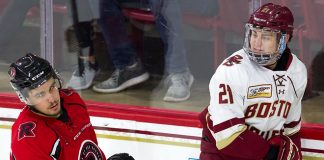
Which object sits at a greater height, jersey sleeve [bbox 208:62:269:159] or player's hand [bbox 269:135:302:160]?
jersey sleeve [bbox 208:62:269:159]

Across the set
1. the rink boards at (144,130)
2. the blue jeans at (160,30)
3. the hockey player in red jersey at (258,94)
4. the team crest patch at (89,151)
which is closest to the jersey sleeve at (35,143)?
the team crest patch at (89,151)

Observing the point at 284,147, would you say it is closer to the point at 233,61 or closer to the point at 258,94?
the point at 258,94

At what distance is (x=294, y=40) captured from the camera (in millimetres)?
3490

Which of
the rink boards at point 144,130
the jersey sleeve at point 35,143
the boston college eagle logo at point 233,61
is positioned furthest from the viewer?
the rink boards at point 144,130

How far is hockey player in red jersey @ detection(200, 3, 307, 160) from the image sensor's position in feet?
10.3

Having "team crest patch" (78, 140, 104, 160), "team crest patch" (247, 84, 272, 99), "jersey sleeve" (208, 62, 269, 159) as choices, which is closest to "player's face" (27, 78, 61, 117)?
"team crest patch" (78, 140, 104, 160)

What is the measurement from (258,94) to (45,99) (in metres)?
0.74

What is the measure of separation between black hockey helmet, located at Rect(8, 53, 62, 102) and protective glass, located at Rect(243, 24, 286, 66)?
0.71 m

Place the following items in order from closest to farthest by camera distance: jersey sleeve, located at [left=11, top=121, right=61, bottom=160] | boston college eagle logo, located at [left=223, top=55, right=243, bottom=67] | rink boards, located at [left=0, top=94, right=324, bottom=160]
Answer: jersey sleeve, located at [left=11, top=121, right=61, bottom=160] → boston college eagle logo, located at [left=223, top=55, right=243, bottom=67] → rink boards, located at [left=0, top=94, right=324, bottom=160]

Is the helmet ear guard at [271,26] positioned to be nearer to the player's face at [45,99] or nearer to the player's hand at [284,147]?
the player's hand at [284,147]

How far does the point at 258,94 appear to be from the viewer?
3197 mm

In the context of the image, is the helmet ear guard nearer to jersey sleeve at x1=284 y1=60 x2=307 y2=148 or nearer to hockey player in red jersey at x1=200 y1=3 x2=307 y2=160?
hockey player in red jersey at x1=200 y1=3 x2=307 y2=160

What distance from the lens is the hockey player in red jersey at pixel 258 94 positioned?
10.3 ft

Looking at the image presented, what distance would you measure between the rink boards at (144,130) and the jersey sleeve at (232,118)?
446 mm
